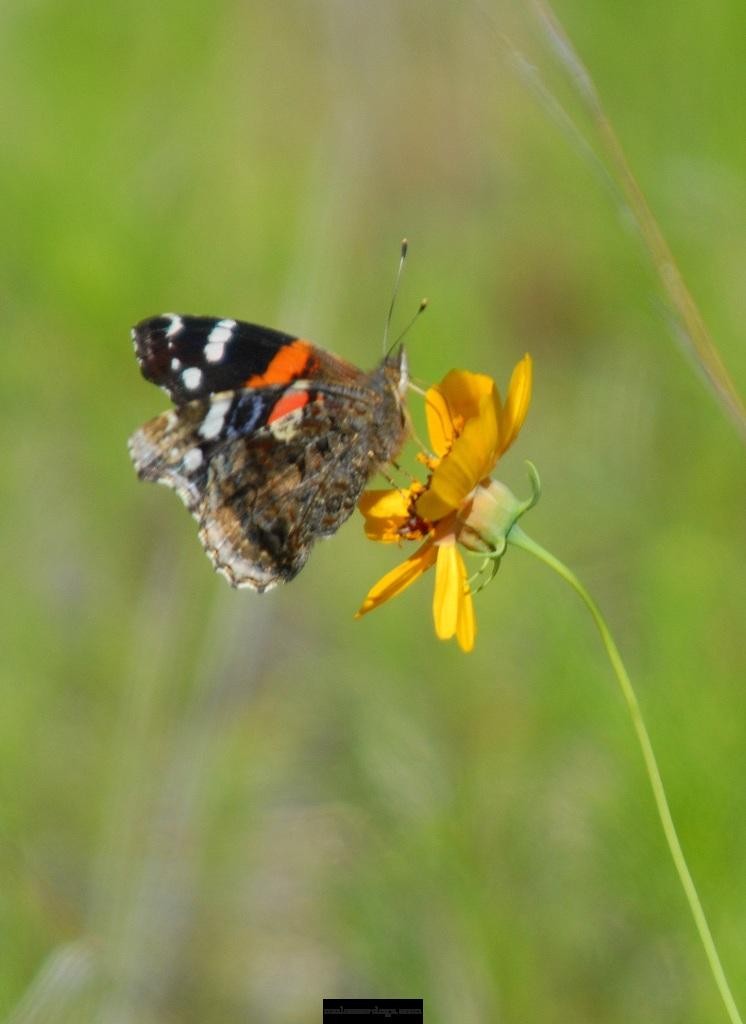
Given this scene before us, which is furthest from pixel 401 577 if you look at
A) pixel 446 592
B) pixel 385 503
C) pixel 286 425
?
pixel 286 425

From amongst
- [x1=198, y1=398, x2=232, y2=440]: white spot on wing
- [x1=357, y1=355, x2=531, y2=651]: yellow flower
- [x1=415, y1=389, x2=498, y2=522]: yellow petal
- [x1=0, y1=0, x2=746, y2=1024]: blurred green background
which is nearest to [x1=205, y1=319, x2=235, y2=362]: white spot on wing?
[x1=198, y1=398, x2=232, y2=440]: white spot on wing

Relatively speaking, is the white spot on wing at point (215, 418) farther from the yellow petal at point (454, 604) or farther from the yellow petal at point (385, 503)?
the yellow petal at point (454, 604)

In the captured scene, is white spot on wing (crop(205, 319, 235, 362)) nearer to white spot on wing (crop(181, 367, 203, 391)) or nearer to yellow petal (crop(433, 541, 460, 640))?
white spot on wing (crop(181, 367, 203, 391))

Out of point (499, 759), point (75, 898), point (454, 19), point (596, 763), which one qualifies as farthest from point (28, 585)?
point (454, 19)

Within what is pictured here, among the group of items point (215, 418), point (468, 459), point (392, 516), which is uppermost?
point (215, 418)

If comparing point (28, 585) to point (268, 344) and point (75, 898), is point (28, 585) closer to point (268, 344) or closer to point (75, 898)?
point (75, 898)

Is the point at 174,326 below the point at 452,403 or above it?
above

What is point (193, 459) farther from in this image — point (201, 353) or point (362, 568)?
point (362, 568)
